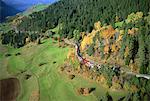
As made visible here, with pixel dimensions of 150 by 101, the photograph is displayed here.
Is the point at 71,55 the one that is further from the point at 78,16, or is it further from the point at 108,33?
the point at 78,16

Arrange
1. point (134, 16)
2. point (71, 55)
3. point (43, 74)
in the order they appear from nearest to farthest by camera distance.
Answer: point (43, 74)
point (71, 55)
point (134, 16)

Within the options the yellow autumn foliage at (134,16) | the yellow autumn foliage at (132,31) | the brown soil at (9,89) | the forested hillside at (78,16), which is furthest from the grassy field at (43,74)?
the yellow autumn foliage at (134,16)

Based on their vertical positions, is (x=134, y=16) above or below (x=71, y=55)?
above

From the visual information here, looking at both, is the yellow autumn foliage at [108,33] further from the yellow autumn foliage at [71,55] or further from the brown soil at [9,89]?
the brown soil at [9,89]

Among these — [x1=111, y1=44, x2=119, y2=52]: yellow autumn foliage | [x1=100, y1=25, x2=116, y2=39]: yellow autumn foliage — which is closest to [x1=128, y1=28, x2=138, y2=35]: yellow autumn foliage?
[x1=100, y1=25, x2=116, y2=39]: yellow autumn foliage

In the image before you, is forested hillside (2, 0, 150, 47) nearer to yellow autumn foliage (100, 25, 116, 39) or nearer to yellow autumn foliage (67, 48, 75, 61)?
yellow autumn foliage (100, 25, 116, 39)

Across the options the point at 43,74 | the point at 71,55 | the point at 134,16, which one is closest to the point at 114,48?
the point at 71,55
